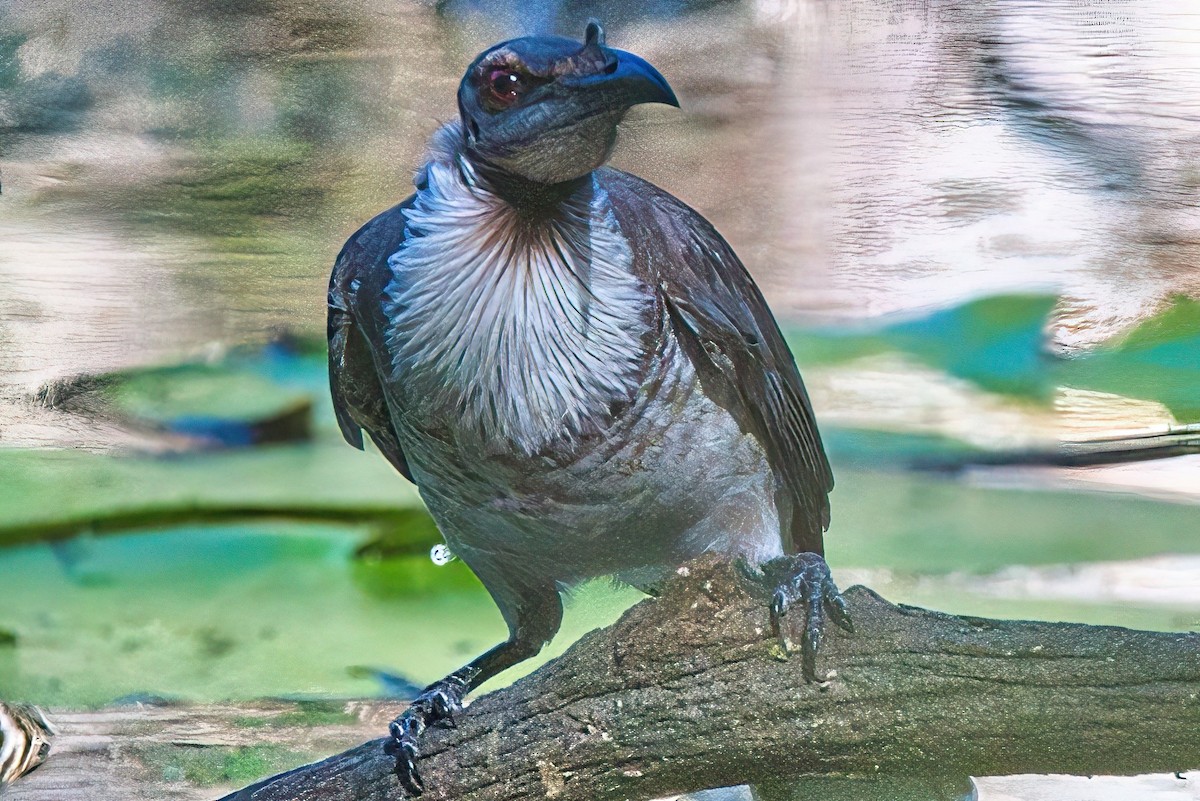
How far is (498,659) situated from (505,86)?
93cm

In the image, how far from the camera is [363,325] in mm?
1568

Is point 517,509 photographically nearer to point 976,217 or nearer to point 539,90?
point 539,90

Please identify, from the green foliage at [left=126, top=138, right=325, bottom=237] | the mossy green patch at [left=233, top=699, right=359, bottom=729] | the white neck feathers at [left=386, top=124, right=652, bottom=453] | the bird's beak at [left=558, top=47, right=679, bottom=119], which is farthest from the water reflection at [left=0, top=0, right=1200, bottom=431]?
the mossy green patch at [left=233, top=699, right=359, bottom=729]

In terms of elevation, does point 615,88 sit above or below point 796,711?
above

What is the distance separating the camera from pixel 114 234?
6.56 ft

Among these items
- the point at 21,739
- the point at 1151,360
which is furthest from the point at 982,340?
the point at 21,739

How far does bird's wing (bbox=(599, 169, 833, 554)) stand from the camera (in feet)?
5.06

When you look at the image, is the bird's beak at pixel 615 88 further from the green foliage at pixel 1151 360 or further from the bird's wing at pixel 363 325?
the green foliage at pixel 1151 360

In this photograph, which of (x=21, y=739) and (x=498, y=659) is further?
(x=21, y=739)

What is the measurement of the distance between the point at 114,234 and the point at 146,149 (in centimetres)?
17

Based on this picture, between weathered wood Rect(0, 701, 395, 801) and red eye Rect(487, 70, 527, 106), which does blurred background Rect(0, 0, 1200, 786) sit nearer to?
weathered wood Rect(0, 701, 395, 801)

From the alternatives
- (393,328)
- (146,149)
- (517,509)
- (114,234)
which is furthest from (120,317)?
(517,509)

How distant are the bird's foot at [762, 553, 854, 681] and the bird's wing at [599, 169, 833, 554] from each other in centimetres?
22

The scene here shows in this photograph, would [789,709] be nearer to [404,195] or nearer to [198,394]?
[404,195]
